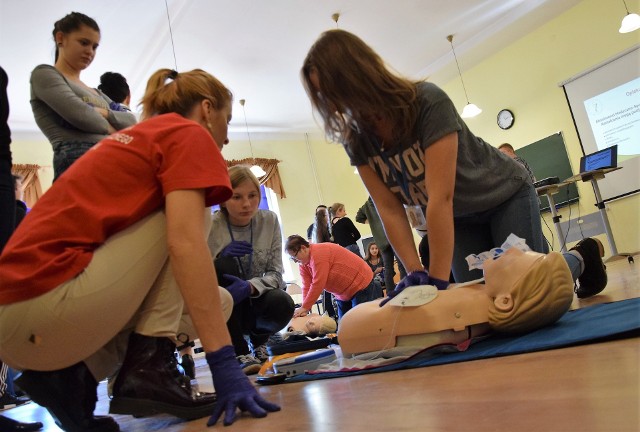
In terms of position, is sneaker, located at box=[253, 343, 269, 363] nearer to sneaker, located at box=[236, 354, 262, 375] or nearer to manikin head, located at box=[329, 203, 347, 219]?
sneaker, located at box=[236, 354, 262, 375]

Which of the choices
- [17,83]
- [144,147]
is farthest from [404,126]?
[17,83]

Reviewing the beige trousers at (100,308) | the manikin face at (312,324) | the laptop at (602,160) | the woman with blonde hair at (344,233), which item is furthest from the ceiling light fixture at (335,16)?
the beige trousers at (100,308)

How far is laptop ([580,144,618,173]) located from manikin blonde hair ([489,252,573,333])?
4596 millimetres

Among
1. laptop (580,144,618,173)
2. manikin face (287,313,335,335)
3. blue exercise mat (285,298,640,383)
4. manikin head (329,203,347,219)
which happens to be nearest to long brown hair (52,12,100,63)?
blue exercise mat (285,298,640,383)

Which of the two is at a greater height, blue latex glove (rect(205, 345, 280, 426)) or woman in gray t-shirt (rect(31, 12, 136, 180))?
woman in gray t-shirt (rect(31, 12, 136, 180))

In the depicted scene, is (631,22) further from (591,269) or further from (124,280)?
(124,280)

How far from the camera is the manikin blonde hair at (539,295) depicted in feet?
3.78

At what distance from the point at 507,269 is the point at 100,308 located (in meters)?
0.85

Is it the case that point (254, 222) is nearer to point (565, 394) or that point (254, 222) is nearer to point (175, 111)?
point (175, 111)

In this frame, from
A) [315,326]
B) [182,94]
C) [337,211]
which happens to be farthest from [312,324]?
[337,211]

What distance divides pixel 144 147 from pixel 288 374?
769 millimetres

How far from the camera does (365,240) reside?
7348 mm

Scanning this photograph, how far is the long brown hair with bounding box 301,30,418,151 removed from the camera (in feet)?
4.54

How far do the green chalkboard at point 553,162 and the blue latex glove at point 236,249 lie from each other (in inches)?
222
